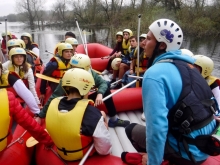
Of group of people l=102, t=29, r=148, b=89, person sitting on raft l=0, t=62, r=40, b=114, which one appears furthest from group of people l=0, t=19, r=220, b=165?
group of people l=102, t=29, r=148, b=89

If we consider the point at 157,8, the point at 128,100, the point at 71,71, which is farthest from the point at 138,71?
the point at 157,8

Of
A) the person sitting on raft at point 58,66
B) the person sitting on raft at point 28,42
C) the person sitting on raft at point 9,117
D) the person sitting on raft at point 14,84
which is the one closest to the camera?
the person sitting on raft at point 9,117

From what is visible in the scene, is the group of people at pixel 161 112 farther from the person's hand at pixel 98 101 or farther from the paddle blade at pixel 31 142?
the person's hand at pixel 98 101

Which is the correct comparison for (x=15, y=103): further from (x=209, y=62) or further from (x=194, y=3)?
(x=194, y=3)

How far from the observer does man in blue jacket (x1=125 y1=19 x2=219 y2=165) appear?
1.21m

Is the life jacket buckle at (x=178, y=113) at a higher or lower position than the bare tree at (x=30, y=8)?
lower

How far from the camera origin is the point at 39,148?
7.07ft

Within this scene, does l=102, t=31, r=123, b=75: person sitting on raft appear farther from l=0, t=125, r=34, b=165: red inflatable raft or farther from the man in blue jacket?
the man in blue jacket

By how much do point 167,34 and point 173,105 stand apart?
508mm

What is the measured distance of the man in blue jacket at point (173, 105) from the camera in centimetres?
121

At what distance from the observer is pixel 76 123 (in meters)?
1.69

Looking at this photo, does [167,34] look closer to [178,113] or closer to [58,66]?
[178,113]

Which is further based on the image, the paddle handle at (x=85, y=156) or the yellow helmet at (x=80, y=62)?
the yellow helmet at (x=80, y=62)

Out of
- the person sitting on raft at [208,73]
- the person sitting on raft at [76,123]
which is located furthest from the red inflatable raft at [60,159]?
the person sitting on raft at [208,73]
